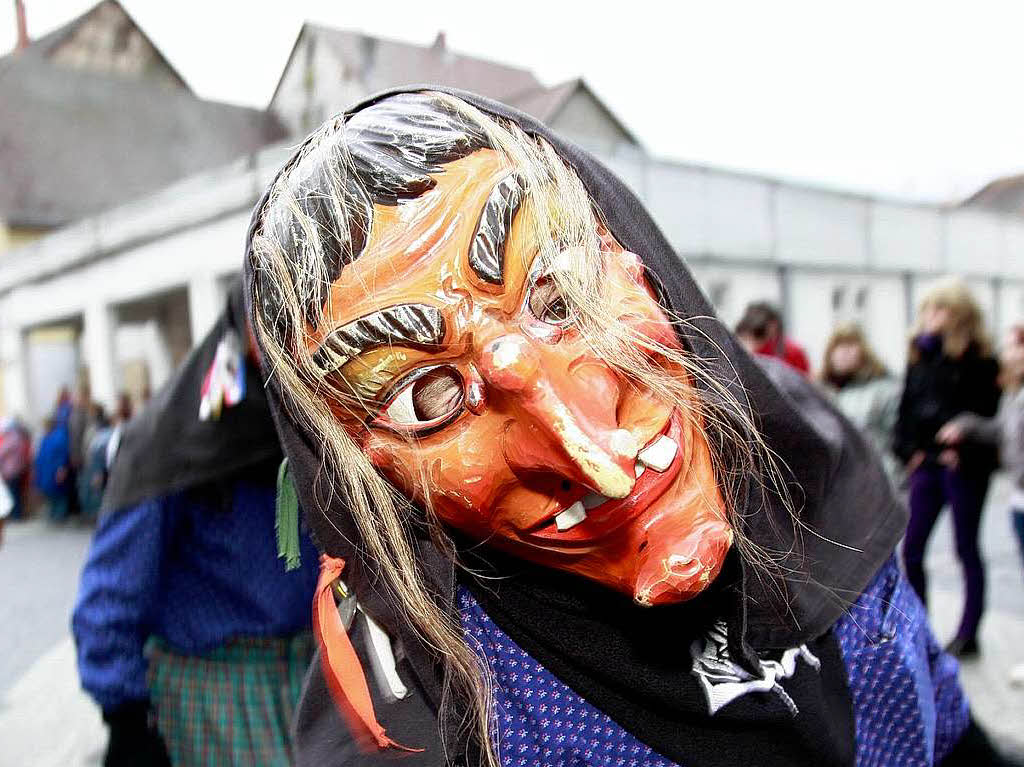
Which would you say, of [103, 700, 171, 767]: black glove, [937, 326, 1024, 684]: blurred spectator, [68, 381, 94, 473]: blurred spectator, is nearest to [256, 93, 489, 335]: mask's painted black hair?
[103, 700, 171, 767]: black glove

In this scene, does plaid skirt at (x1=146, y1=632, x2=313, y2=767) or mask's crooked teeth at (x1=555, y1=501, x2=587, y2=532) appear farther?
plaid skirt at (x1=146, y1=632, x2=313, y2=767)

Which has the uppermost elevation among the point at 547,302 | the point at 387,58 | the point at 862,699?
the point at 387,58

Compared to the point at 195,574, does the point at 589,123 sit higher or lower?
higher

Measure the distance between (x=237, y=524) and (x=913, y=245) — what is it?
11192mm

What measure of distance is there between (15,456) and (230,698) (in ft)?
27.1

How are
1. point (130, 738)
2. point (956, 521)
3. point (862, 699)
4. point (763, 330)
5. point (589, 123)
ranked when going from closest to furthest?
point (862, 699)
point (130, 738)
point (956, 521)
point (763, 330)
point (589, 123)

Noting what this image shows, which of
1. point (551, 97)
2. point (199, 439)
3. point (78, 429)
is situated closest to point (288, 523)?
point (199, 439)

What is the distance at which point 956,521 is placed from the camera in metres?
2.92

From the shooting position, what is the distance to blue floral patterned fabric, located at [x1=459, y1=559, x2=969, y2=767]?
89cm

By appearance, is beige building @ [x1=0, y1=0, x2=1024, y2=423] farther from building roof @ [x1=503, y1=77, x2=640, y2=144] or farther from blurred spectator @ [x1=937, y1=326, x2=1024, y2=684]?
blurred spectator @ [x1=937, y1=326, x2=1024, y2=684]

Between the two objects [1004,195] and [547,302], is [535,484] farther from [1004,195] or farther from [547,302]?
[1004,195]

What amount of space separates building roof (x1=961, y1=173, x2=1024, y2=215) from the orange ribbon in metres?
14.4

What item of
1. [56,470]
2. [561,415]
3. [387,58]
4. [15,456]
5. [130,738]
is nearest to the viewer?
[561,415]

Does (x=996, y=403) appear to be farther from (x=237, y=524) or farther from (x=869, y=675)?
(x=237, y=524)
